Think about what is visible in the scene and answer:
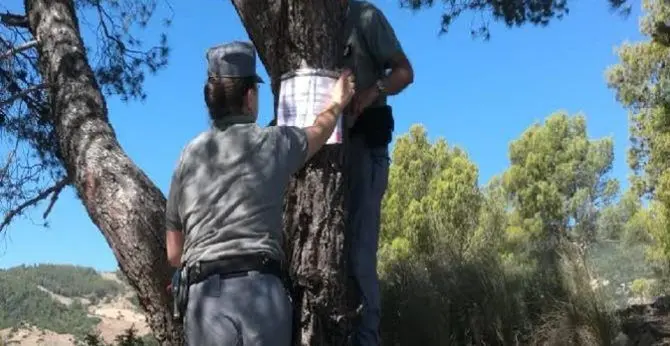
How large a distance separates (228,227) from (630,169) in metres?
21.4

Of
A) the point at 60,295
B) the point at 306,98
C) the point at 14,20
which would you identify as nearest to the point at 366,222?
the point at 306,98

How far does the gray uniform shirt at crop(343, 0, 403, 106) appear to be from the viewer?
342 cm

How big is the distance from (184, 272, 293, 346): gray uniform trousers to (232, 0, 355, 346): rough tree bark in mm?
330

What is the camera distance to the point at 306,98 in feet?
9.82

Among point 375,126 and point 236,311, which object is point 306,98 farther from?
point 236,311

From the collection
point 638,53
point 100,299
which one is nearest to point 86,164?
point 638,53

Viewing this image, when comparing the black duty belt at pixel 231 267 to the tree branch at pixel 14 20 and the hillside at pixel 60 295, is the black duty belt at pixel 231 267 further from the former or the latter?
the hillside at pixel 60 295

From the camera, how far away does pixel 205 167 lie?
103 inches

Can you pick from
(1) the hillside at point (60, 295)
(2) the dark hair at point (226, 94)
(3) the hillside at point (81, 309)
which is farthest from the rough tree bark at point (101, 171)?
(1) the hillside at point (60, 295)

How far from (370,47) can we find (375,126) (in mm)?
359

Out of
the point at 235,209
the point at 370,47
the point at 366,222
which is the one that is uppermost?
the point at 370,47

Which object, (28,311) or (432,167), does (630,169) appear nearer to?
(432,167)

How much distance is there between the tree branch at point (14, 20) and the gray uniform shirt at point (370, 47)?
304cm

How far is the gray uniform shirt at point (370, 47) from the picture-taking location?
134 inches
